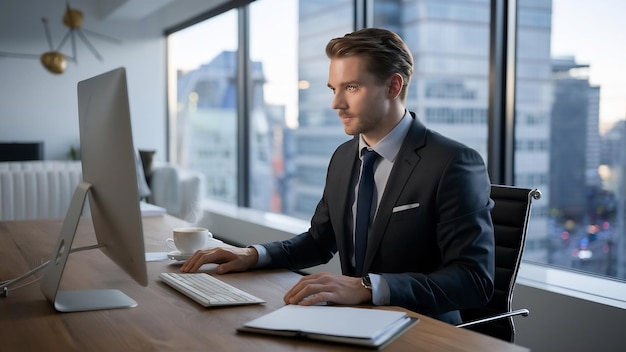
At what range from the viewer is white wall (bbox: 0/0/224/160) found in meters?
6.95

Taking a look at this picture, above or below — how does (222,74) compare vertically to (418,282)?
above

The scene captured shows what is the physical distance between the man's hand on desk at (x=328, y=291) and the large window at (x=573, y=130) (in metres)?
1.88

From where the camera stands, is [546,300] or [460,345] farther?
[546,300]

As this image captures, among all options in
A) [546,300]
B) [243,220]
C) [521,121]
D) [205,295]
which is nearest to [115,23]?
[243,220]

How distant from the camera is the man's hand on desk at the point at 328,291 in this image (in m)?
1.28

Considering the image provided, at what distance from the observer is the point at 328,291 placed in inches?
50.9

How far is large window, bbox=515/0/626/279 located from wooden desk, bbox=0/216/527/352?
1.78m

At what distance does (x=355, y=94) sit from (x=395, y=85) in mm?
114

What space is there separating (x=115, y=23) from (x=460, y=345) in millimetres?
7009

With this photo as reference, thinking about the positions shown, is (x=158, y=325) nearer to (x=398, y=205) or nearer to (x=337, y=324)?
(x=337, y=324)

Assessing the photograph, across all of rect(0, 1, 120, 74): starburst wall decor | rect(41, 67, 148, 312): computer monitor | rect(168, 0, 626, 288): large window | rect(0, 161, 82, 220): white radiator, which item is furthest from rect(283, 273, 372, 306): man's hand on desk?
rect(0, 1, 120, 74): starburst wall decor

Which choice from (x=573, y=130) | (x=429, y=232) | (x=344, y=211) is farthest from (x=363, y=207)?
(x=573, y=130)

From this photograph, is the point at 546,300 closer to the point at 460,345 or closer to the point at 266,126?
the point at 460,345

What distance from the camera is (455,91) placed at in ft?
12.6
